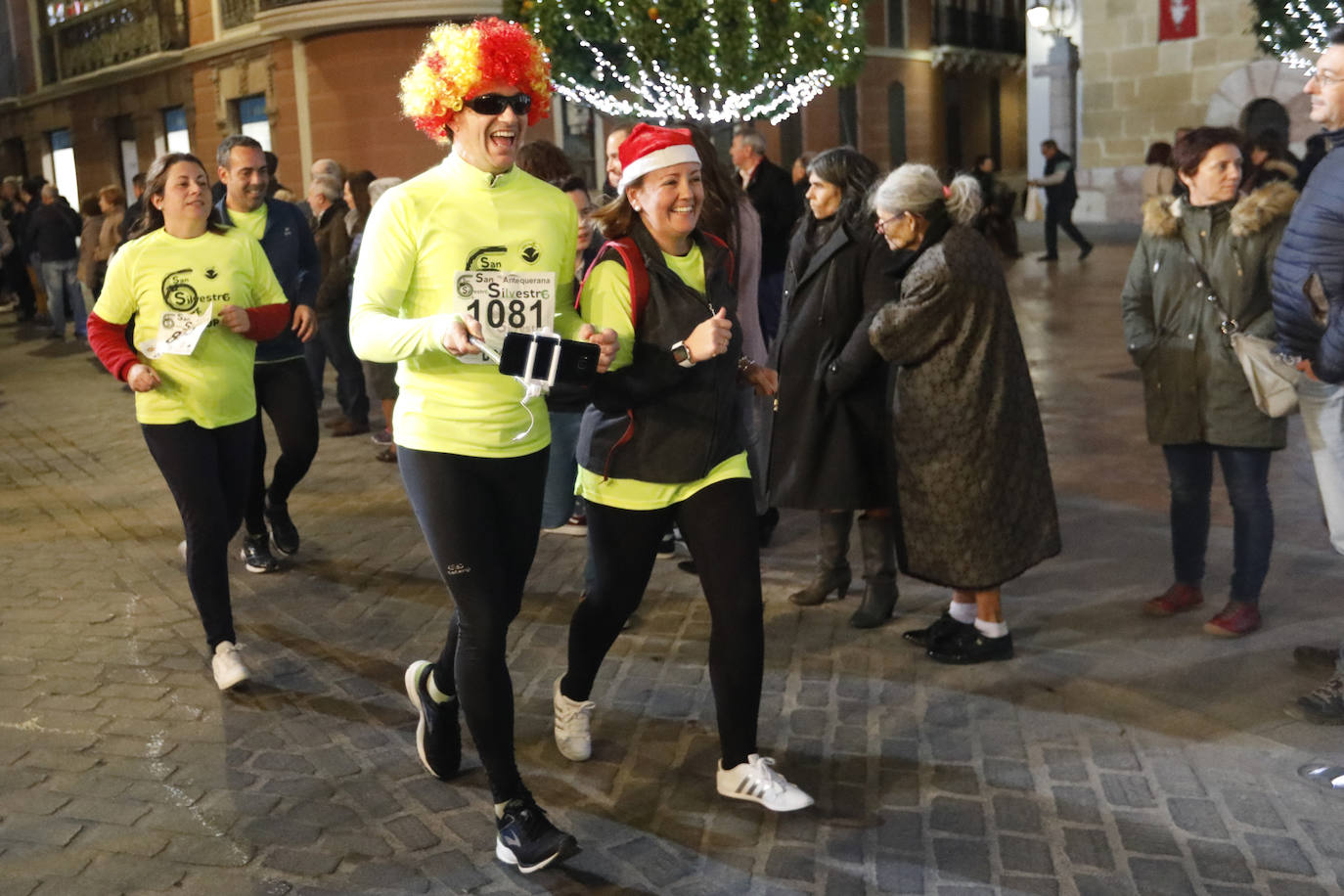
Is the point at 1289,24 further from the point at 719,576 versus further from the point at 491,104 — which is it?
the point at 491,104

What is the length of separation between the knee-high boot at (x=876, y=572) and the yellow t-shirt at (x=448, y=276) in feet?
7.02

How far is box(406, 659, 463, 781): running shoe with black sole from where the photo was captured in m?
4.12

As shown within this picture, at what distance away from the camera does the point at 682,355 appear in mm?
3721

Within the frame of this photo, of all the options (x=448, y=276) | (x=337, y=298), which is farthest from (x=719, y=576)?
(x=337, y=298)

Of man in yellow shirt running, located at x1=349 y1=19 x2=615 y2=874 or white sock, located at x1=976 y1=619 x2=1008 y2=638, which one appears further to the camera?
white sock, located at x1=976 y1=619 x2=1008 y2=638

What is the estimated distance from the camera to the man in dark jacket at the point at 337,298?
30.8 feet

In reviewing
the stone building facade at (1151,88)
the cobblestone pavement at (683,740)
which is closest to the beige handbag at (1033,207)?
the stone building facade at (1151,88)

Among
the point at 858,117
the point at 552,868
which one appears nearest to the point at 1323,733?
the point at 552,868

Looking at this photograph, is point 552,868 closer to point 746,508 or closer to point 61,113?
point 746,508

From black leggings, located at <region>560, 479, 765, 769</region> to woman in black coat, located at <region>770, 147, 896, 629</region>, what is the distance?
1.35m

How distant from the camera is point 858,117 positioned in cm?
3462

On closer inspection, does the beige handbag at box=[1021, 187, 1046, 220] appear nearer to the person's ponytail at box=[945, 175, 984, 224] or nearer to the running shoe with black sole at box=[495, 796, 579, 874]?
the person's ponytail at box=[945, 175, 984, 224]

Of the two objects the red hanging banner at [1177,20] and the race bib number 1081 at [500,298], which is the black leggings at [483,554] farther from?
the red hanging banner at [1177,20]

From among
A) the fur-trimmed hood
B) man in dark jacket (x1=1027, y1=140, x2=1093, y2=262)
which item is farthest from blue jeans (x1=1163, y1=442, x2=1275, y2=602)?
man in dark jacket (x1=1027, y1=140, x2=1093, y2=262)
